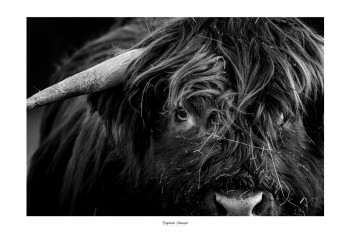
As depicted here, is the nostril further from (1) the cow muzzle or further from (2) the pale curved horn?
(2) the pale curved horn

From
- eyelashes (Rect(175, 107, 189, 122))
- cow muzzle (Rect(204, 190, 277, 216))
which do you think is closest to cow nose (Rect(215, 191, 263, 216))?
cow muzzle (Rect(204, 190, 277, 216))

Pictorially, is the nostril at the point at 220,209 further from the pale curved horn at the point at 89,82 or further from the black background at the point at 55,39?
the black background at the point at 55,39

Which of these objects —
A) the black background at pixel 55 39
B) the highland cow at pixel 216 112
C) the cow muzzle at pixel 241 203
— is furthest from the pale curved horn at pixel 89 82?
the black background at pixel 55 39

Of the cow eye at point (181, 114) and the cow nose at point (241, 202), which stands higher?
the cow eye at point (181, 114)

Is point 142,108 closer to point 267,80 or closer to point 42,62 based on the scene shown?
point 267,80

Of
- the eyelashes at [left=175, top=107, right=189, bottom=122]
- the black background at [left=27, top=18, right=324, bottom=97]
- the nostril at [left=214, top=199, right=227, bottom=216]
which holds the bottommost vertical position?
the nostril at [left=214, top=199, right=227, bottom=216]

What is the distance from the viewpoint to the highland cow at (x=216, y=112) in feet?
7.70

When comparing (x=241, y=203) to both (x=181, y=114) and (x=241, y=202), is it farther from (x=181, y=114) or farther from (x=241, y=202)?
(x=181, y=114)

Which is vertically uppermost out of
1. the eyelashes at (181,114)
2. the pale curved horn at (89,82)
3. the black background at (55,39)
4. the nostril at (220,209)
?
the black background at (55,39)

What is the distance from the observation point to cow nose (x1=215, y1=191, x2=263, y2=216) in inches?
88.7

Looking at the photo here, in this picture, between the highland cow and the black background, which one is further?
the black background

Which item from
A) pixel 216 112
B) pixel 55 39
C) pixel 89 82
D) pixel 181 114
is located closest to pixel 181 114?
pixel 181 114

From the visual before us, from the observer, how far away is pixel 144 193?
2.87 meters

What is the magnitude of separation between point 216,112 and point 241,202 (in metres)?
0.38
